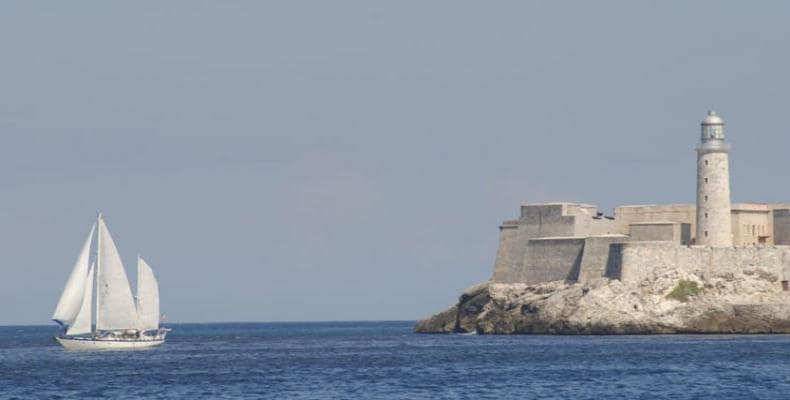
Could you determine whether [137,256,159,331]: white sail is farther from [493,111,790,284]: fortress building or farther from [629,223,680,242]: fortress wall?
[629,223,680,242]: fortress wall

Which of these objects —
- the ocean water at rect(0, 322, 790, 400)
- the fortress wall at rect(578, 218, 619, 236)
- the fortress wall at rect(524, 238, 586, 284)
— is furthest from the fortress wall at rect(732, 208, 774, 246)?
the ocean water at rect(0, 322, 790, 400)

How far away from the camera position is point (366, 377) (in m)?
49.6

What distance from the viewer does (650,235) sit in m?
75.2

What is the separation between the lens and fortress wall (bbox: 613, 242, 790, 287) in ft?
232

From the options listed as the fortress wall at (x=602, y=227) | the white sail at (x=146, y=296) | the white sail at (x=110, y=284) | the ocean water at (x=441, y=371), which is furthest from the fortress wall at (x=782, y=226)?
the white sail at (x=110, y=284)

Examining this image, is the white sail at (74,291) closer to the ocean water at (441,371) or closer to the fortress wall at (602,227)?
the ocean water at (441,371)

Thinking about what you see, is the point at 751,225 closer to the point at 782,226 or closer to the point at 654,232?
the point at 782,226

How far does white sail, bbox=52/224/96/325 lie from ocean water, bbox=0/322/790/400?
1618 mm

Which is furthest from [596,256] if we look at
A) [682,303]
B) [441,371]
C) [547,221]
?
[441,371]

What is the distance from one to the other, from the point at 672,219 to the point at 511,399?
121ft

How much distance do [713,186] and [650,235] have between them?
13.9 ft

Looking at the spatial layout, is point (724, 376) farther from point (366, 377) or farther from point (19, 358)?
point (19, 358)

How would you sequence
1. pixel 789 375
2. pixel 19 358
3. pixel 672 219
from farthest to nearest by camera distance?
pixel 672 219 → pixel 19 358 → pixel 789 375

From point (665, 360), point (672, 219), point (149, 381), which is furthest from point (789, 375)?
point (672, 219)
